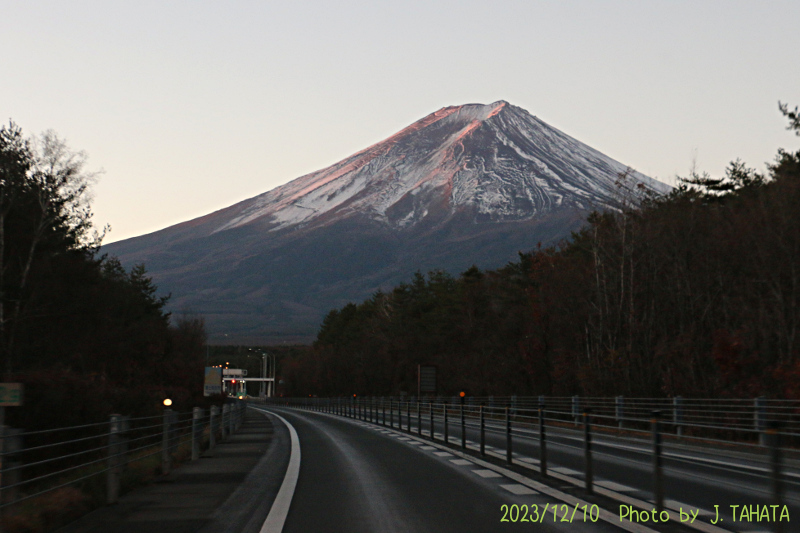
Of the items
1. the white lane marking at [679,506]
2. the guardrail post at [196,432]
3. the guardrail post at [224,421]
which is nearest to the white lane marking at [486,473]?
the white lane marking at [679,506]

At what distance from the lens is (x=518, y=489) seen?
11.3m

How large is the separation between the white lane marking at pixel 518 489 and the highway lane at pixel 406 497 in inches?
0.5

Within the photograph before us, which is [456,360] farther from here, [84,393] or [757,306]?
[84,393]

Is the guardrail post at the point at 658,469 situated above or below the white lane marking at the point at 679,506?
above

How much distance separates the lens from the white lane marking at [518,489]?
10.9 meters

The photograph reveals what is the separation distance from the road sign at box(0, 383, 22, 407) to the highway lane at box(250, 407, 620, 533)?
3.57 m

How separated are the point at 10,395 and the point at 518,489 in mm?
6420

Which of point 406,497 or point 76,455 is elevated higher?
point 76,455

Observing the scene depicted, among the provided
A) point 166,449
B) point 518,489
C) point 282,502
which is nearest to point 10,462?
point 282,502

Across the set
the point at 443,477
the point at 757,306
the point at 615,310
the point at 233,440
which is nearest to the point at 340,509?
the point at 443,477

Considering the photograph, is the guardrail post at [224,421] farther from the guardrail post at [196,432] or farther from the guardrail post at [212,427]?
the guardrail post at [196,432]

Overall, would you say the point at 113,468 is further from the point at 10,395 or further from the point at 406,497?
the point at 406,497

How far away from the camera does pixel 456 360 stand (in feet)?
259

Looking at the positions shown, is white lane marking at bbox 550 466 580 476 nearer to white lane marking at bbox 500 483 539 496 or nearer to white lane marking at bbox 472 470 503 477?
white lane marking at bbox 472 470 503 477
